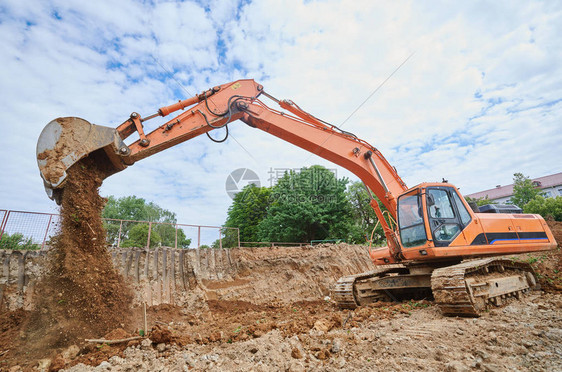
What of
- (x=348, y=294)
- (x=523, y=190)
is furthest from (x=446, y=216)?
(x=523, y=190)

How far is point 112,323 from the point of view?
497cm

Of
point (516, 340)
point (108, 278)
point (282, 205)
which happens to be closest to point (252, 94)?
point (108, 278)

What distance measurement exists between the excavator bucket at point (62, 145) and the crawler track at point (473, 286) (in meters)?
5.90

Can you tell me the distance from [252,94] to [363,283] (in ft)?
16.5

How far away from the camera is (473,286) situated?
498 cm

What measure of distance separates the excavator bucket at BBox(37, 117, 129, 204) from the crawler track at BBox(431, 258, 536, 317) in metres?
5.90

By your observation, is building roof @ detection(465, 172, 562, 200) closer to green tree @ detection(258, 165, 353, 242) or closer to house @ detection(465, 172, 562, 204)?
house @ detection(465, 172, 562, 204)

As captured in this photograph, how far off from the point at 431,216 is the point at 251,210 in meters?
28.0

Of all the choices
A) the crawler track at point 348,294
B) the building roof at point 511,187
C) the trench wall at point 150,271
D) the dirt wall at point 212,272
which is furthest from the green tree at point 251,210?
the building roof at point 511,187

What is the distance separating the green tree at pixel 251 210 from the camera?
32406mm

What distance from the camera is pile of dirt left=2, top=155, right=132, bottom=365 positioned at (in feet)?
14.8

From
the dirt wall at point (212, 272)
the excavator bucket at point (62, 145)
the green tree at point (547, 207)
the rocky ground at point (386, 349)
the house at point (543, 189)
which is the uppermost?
the house at point (543, 189)

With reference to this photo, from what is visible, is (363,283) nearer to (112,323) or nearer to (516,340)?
(516,340)

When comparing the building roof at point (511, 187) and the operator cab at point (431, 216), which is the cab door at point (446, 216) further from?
the building roof at point (511, 187)
